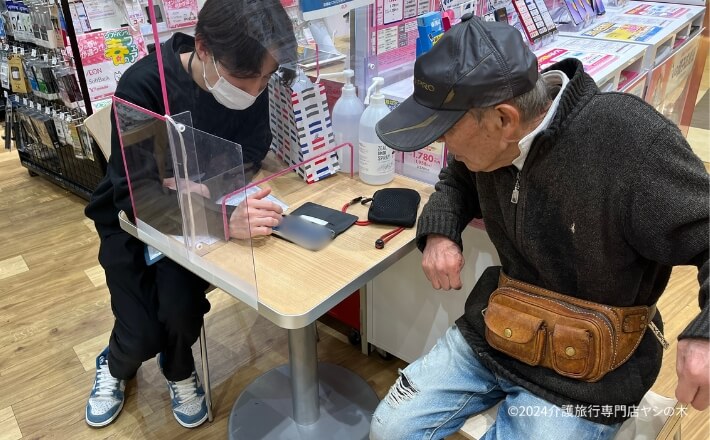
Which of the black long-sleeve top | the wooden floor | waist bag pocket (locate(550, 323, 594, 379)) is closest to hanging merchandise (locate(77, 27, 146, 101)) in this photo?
the wooden floor

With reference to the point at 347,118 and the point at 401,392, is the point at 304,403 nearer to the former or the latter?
the point at 401,392

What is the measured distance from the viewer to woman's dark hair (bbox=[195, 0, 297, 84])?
1.14 metres

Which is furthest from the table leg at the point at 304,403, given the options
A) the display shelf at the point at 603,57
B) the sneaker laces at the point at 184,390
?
the display shelf at the point at 603,57

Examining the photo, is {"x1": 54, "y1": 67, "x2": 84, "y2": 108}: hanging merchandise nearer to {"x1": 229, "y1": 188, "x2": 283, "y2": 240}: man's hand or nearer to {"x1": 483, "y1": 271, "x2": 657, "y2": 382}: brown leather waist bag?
{"x1": 229, "y1": 188, "x2": 283, "y2": 240}: man's hand

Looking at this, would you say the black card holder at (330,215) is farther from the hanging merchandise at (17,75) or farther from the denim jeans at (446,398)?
the hanging merchandise at (17,75)

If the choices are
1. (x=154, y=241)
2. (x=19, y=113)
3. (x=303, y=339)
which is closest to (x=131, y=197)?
(x=154, y=241)

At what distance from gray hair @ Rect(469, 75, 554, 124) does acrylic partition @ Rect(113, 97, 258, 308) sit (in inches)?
17.2

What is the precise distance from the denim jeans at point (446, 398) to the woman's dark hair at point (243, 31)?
29.0 inches

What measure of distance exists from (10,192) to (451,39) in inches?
124

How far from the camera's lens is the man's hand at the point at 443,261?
1.25 meters

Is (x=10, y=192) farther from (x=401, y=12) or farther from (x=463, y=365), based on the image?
(x=463, y=365)

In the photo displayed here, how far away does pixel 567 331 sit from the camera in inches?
42.1

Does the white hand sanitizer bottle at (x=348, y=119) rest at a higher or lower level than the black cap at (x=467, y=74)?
lower

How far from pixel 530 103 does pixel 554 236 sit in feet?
0.82
